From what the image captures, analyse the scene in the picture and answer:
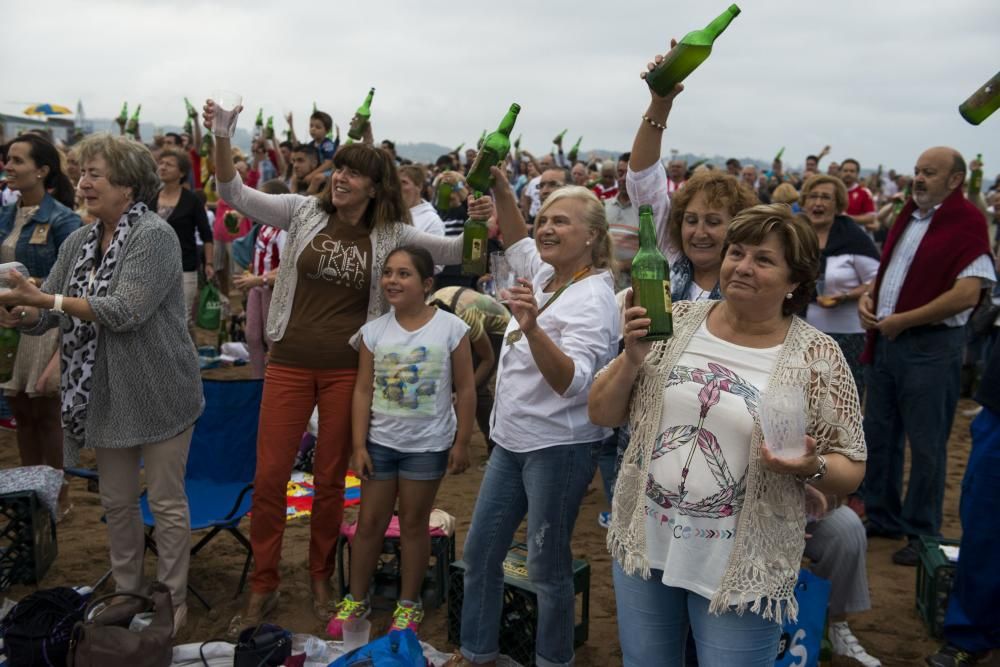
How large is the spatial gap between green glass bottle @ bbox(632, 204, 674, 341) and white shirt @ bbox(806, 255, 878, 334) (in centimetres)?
303

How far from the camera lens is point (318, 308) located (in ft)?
11.8

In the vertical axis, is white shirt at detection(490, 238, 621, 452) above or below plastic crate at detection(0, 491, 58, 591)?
above

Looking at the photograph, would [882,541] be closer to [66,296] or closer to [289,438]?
[289,438]

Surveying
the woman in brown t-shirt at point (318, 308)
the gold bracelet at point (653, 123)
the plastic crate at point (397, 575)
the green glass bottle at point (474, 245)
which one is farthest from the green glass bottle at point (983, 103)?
the plastic crate at point (397, 575)

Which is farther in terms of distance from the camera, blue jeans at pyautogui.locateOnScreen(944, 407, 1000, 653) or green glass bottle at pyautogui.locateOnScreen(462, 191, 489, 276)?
green glass bottle at pyautogui.locateOnScreen(462, 191, 489, 276)

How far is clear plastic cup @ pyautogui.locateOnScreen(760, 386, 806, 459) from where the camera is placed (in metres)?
1.86

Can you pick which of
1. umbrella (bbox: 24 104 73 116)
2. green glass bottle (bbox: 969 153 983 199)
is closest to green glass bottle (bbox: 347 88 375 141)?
green glass bottle (bbox: 969 153 983 199)

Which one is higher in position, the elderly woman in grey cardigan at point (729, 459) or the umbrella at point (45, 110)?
the umbrella at point (45, 110)

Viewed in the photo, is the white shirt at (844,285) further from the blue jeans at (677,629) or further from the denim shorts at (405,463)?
the blue jeans at (677,629)

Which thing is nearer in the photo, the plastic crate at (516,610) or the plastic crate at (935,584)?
the plastic crate at (516,610)

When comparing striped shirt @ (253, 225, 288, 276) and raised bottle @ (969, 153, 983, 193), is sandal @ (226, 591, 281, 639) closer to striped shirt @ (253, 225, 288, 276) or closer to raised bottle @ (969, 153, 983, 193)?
striped shirt @ (253, 225, 288, 276)

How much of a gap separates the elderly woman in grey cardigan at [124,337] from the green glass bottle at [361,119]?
2669 millimetres

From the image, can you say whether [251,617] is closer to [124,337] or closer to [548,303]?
[124,337]

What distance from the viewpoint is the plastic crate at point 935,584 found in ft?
12.0
